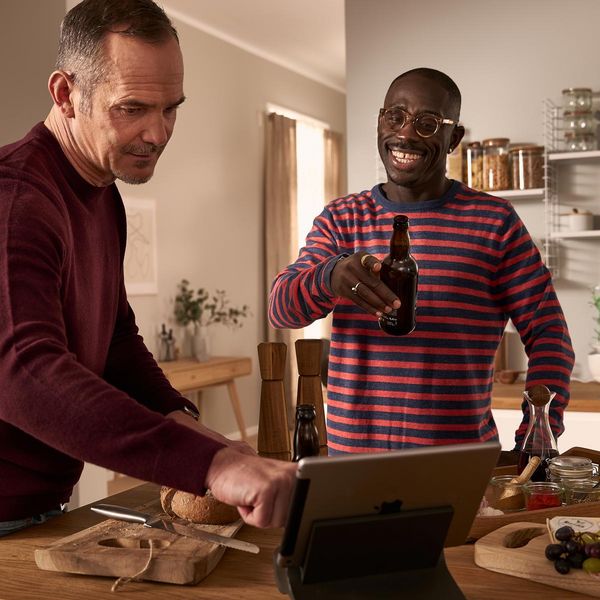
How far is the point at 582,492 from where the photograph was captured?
1.49 metres

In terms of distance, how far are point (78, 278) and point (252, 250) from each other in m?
6.55

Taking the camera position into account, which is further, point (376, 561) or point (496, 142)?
point (496, 142)

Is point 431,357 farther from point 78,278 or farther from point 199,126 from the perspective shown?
point 199,126

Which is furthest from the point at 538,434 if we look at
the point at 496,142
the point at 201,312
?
the point at 201,312

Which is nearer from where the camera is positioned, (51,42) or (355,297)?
(355,297)

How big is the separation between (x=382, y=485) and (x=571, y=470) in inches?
22.9

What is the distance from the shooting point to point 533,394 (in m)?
1.66

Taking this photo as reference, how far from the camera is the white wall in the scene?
13.8 feet

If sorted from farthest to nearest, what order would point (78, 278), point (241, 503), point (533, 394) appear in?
point (533, 394) < point (78, 278) < point (241, 503)

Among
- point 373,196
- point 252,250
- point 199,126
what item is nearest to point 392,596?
point 373,196

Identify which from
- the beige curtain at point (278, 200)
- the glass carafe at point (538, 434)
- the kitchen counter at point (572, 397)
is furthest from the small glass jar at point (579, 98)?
the beige curtain at point (278, 200)

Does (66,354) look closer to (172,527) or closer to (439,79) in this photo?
(172,527)

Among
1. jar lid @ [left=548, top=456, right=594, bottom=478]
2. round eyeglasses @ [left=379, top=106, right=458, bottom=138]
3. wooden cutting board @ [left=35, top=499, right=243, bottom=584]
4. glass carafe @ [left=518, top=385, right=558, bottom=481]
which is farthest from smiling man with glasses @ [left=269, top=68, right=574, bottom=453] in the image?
wooden cutting board @ [left=35, top=499, right=243, bottom=584]

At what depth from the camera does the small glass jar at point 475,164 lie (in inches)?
168
